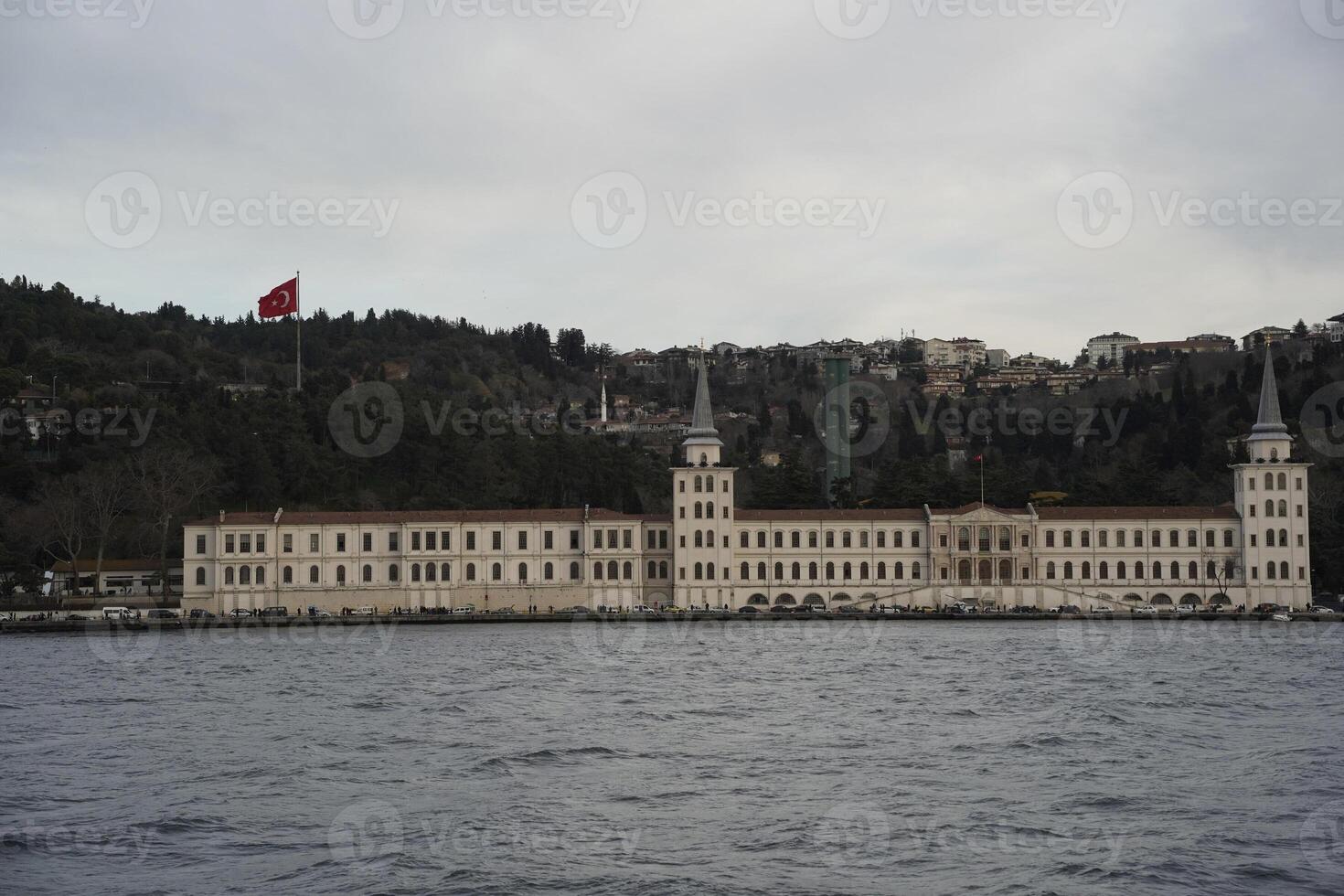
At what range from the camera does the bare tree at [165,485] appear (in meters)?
77.8

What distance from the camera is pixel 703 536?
75562 millimetres

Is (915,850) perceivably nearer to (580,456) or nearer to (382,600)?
(382,600)

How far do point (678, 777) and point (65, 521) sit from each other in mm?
55980

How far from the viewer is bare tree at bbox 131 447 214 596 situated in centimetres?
7775

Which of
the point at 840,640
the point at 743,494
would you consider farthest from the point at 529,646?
the point at 743,494

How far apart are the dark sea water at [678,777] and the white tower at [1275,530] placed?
2593 cm

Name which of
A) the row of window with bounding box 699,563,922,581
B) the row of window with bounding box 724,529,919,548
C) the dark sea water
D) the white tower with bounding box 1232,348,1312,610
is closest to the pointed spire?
the white tower with bounding box 1232,348,1312,610

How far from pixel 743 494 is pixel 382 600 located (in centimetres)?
2875

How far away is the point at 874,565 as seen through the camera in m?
76.2

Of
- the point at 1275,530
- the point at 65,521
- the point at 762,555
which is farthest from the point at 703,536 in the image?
the point at 65,521

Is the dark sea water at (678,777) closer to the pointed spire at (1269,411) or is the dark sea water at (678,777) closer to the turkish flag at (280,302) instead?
the pointed spire at (1269,411)

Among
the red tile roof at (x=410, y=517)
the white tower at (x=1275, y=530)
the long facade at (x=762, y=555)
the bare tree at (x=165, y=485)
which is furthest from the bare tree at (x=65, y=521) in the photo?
the white tower at (x=1275, y=530)

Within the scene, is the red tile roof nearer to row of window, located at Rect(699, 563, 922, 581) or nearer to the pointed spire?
row of window, located at Rect(699, 563, 922, 581)

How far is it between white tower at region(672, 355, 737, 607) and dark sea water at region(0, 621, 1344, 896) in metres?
25.3
